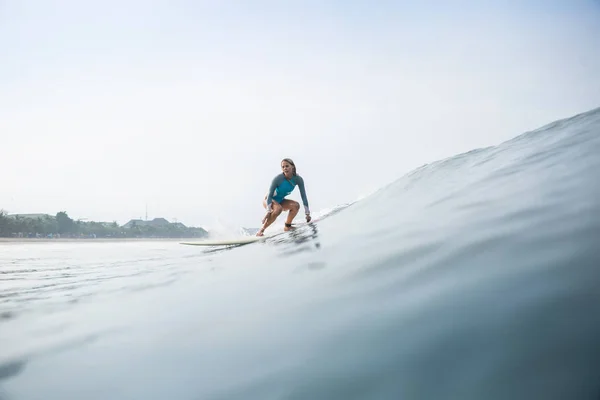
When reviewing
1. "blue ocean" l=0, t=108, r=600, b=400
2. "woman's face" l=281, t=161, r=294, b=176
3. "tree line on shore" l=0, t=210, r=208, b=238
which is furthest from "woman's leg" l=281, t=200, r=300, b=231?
"tree line on shore" l=0, t=210, r=208, b=238

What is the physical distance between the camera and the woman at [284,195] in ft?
27.7

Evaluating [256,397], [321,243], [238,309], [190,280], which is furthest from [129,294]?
[256,397]

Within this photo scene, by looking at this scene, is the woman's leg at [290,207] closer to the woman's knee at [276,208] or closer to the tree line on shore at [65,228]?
the woman's knee at [276,208]

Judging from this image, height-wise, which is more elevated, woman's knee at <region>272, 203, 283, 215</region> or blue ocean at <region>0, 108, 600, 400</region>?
woman's knee at <region>272, 203, 283, 215</region>

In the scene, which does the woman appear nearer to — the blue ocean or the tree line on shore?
the blue ocean

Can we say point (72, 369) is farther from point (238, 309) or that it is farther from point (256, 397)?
point (256, 397)

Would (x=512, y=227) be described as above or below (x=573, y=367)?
above

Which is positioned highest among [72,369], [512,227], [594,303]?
[512,227]

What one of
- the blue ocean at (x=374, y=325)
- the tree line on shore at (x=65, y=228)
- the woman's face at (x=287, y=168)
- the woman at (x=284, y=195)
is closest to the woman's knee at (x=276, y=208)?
the woman at (x=284, y=195)

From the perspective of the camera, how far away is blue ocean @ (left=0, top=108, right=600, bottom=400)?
1123mm

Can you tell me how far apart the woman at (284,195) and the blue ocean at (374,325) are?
5192mm

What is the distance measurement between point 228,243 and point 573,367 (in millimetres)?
7233

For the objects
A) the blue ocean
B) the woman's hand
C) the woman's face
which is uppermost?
the woman's face

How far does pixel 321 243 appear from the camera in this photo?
434cm
